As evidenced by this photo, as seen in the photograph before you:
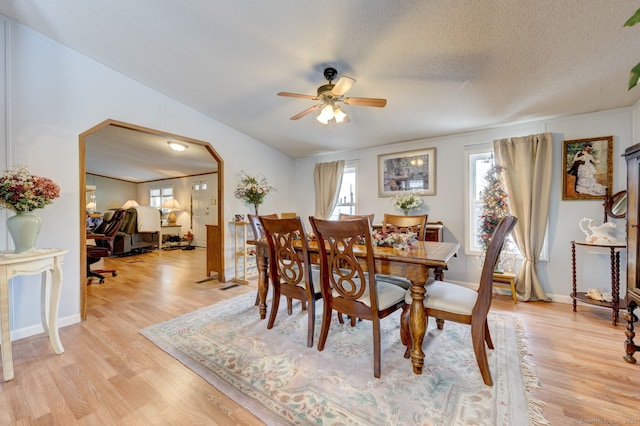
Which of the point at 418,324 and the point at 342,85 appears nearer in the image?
the point at 418,324

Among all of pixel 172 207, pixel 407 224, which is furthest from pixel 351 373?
pixel 172 207

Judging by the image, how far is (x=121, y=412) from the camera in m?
1.50

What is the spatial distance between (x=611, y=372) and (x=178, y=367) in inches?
119

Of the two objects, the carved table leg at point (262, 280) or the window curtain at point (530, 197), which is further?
the window curtain at point (530, 197)

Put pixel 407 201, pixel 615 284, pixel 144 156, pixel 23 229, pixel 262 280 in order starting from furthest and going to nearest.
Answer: pixel 144 156 → pixel 407 201 → pixel 262 280 → pixel 615 284 → pixel 23 229

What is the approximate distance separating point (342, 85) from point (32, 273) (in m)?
2.83

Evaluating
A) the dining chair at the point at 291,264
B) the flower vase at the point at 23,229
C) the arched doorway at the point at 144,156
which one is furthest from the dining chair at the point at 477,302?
the arched doorway at the point at 144,156

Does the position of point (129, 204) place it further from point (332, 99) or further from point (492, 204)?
point (492, 204)

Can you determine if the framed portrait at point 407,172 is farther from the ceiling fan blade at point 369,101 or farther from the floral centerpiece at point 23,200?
the floral centerpiece at point 23,200

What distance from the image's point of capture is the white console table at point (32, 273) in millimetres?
1812

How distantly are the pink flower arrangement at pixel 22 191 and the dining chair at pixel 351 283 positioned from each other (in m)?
2.20

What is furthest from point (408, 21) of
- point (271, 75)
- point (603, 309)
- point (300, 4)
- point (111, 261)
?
point (111, 261)


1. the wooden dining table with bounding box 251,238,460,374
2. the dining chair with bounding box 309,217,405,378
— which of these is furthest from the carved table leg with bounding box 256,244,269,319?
the wooden dining table with bounding box 251,238,460,374

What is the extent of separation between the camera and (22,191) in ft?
6.58
